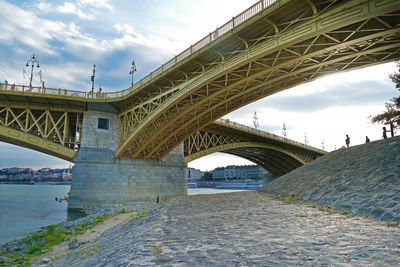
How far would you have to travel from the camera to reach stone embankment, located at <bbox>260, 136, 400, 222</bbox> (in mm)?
7138

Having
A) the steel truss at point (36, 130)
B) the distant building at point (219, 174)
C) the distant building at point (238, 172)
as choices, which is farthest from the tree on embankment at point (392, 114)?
the distant building at point (219, 174)

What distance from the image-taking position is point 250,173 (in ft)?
510

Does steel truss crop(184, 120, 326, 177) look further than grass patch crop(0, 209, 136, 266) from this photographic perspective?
Yes

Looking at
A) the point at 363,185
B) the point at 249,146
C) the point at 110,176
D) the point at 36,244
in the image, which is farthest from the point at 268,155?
the point at 36,244

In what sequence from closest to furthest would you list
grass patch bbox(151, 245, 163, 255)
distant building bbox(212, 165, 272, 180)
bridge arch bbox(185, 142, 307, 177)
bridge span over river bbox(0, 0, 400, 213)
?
grass patch bbox(151, 245, 163, 255) < bridge span over river bbox(0, 0, 400, 213) < bridge arch bbox(185, 142, 307, 177) < distant building bbox(212, 165, 272, 180)

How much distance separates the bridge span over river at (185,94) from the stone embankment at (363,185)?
6.99 metres

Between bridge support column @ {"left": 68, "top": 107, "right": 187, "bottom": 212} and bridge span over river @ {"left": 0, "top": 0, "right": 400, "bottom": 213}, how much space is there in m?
0.11

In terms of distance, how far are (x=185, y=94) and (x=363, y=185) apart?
15570 millimetres

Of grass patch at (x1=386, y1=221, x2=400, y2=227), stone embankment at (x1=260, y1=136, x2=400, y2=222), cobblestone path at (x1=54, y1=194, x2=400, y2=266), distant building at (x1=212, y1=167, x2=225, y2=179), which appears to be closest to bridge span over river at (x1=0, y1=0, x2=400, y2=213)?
stone embankment at (x1=260, y1=136, x2=400, y2=222)

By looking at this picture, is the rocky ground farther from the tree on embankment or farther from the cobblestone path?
the tree on embankment

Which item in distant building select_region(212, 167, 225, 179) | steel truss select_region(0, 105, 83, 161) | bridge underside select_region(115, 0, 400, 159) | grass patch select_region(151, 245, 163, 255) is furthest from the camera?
distant building select_region(212, 167, 225, 179)

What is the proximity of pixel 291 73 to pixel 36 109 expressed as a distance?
90.7ft

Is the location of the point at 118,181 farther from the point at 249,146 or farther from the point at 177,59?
the point at 249,146

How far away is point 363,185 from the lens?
30.4 feet
